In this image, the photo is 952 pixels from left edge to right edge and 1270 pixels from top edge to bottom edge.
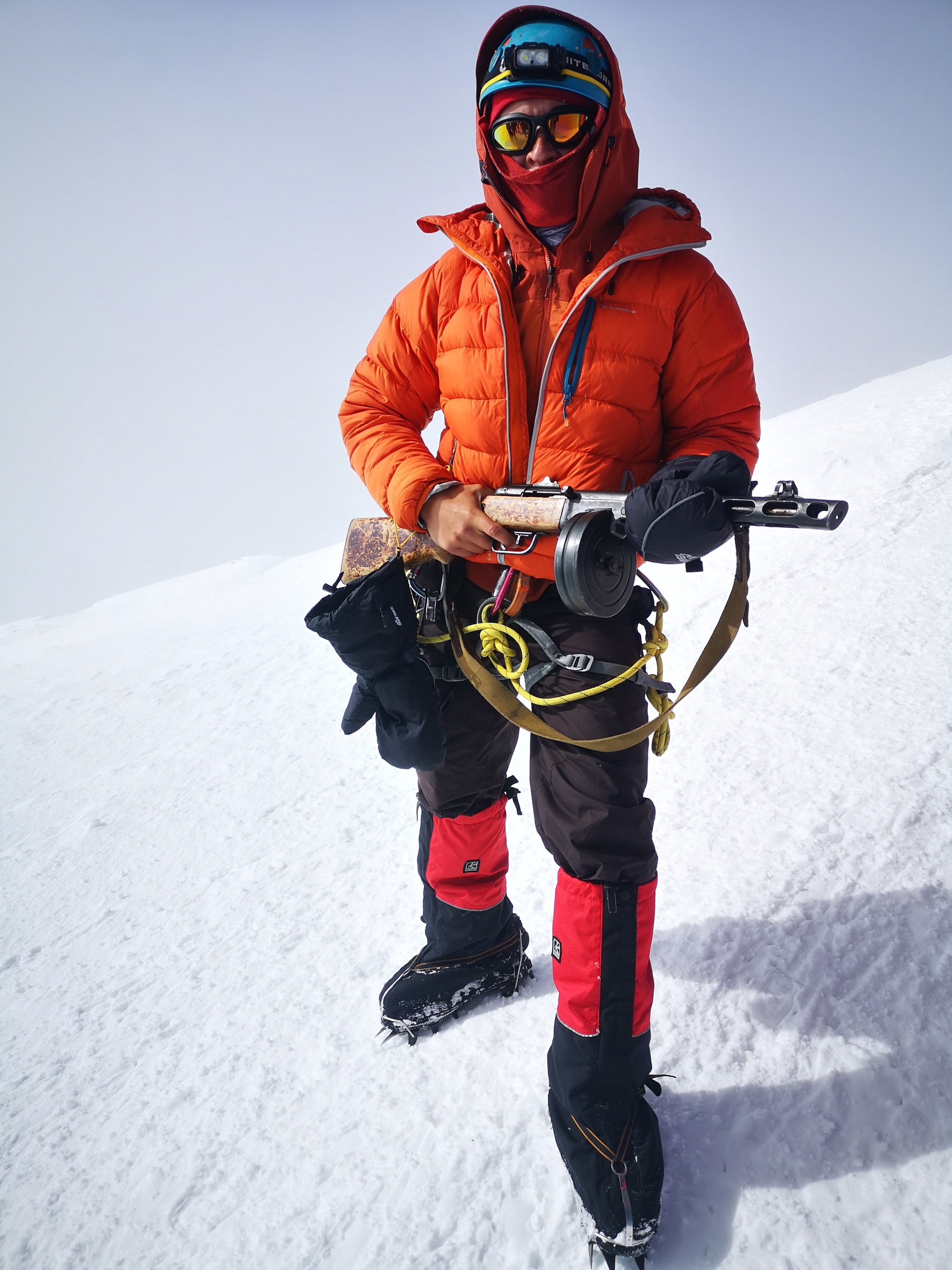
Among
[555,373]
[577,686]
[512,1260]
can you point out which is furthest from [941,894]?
[555,373]

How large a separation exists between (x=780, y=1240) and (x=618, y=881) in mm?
916

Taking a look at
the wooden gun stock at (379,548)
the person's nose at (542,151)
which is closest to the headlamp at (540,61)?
the person's nose at (542,151)

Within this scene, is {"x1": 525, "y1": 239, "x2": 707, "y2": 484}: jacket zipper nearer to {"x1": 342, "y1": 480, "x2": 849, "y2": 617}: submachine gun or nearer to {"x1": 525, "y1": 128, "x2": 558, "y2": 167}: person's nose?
{"x1": 342, "y1": 480, "x2": 849, "y2": 617}: submachine gun

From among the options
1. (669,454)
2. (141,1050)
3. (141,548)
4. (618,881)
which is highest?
(669,454)

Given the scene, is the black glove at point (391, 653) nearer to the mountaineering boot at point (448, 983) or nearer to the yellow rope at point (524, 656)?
the yellow rope at point (524, 656)

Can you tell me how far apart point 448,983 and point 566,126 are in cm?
263

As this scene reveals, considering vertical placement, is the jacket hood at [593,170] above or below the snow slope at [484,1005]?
above

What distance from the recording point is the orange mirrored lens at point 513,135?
1.75 meters

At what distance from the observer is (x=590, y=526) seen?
165 centimetres

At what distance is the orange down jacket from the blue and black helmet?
52 mm

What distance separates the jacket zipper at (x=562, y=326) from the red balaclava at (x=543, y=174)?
7.8 inches

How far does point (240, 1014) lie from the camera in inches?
98.0

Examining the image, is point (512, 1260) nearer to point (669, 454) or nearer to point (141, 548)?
point (669, 454)

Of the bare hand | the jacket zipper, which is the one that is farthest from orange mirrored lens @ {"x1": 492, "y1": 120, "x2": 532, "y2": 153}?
the bare hand
